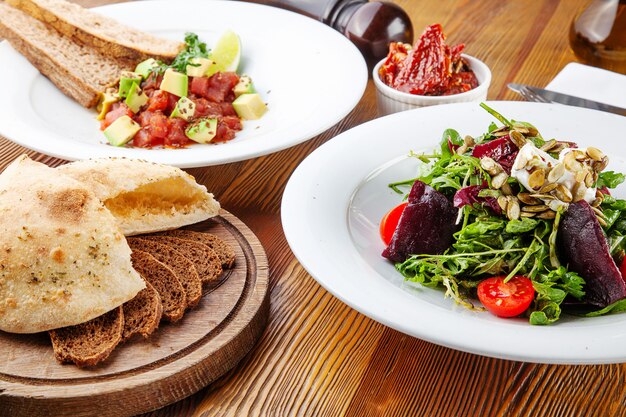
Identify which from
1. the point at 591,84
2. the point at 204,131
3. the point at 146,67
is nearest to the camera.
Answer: the point at 204,131

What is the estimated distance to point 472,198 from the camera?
1934mm

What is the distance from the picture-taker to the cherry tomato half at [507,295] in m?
1.71

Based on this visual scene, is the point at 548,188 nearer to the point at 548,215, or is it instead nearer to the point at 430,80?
the point at 548,215

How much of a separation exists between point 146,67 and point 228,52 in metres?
0.42

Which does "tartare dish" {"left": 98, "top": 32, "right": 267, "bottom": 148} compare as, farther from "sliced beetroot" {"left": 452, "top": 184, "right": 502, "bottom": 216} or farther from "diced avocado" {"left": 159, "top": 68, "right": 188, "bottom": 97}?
"sliced beetroot" {"left": 452, "top": 184, "right": 502, "bottom": 216}

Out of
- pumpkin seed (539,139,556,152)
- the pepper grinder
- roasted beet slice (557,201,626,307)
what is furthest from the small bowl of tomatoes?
roasted beet slice (557,201,626,307)

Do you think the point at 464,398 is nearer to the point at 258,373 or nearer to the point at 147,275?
the point at 258,373

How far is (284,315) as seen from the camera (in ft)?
6.72

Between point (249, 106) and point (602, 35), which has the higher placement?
point (602, 35)

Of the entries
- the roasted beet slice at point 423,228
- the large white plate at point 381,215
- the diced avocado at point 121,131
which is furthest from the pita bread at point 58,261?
the diced avocado at point 121,131

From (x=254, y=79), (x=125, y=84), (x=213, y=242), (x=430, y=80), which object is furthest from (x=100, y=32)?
(x=213, y=242)

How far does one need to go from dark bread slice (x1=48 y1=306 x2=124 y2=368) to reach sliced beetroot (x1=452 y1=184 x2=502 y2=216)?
943mm

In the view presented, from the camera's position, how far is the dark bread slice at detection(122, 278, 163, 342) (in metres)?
1.76

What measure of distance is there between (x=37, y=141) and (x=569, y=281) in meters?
1.79
